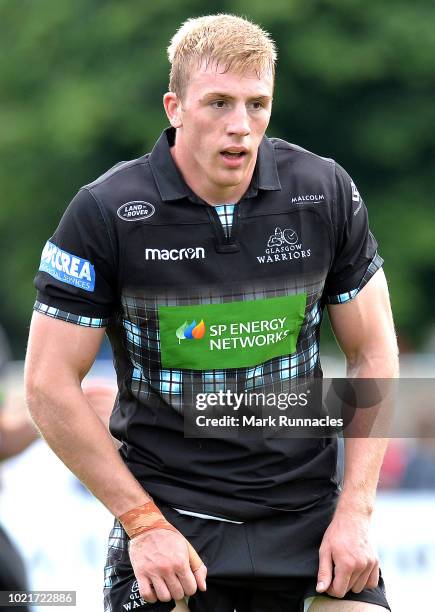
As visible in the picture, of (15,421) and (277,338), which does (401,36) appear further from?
(277,338)

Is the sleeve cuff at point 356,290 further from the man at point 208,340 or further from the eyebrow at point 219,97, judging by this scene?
the eyebrow at point 219,97

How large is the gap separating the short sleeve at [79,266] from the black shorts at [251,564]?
69 centimetres

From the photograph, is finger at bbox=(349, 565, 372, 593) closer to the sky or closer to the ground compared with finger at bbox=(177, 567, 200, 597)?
closer to the ground

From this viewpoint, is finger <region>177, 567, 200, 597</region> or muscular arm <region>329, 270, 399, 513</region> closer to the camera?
finger <region>177, 567, 200, 597</region>

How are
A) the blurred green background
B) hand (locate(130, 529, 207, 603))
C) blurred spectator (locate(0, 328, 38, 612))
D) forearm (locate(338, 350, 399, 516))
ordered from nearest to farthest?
A: hand (locate(130, 529, 207, 603)) < forearm (locate(338, 350, 399, 516)) < blurred spectator (locate(0, 328, 38, 612)) < the blurred green background

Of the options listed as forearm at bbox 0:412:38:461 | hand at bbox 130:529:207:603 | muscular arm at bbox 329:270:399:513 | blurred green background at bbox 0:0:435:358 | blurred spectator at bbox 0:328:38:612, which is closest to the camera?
hand at bbox 130:529:207:603

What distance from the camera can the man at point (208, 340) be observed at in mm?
4137

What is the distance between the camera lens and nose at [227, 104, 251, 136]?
161 inches

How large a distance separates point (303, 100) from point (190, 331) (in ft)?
41.0

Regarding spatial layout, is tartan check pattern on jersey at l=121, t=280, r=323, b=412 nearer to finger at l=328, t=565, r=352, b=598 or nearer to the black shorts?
the black shorts

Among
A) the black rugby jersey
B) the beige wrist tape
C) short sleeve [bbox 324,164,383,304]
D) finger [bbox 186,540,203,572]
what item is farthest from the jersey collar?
finger [bbox 186,540,203,572]

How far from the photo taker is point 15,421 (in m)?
6.99

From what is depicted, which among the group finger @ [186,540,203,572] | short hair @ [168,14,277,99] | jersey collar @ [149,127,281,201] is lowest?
finger @ [186,540,203,572]

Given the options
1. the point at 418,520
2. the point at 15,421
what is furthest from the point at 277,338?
the point at 418,520
